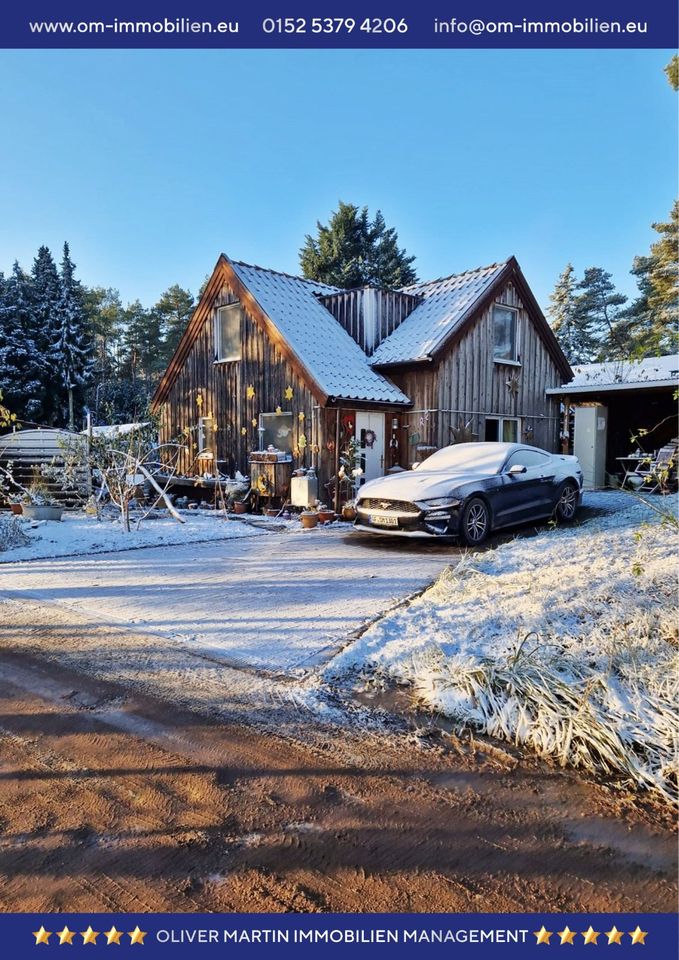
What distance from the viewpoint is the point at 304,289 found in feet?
56.5

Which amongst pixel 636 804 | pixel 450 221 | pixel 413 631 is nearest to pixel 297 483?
pixel 450 221

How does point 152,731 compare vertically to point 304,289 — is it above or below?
below

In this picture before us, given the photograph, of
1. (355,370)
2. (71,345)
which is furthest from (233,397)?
(71,345)

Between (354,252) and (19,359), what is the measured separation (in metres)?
21.9

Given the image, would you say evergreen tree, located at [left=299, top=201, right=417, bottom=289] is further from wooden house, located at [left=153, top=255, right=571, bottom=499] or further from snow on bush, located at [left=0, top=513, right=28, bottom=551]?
snow on bush, located at [left=0, top=513, right=28, bottom=551]

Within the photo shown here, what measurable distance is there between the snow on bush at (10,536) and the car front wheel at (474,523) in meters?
6.58

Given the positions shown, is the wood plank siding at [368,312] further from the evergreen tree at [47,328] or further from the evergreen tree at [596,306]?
the evergreen tree at [596,306]

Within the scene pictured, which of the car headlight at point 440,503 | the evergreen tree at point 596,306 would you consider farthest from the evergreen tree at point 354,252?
the car headlight at point 440,503

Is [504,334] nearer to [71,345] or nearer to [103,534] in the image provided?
[103,534]

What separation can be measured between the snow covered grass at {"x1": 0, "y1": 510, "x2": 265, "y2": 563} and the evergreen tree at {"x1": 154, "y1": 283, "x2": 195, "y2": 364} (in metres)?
44.1

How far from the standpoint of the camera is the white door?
1399 centimetres

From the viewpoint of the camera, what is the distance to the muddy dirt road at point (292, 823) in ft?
6.40
